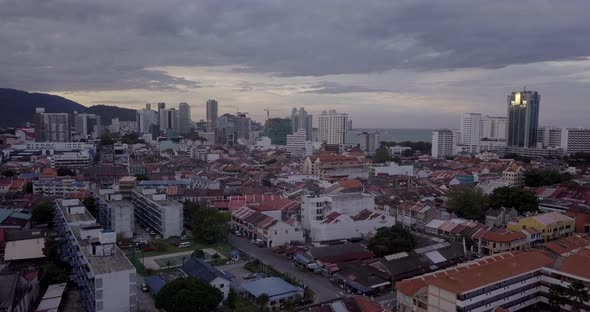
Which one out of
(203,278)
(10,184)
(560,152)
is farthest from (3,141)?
(560,152)

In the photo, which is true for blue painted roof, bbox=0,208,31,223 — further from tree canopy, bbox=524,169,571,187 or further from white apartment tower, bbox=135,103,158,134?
white apartment tower, bbox=135,103,158,134

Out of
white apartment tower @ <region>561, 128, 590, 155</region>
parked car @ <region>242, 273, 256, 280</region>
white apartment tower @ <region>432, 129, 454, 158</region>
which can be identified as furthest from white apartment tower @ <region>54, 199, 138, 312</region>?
white apartment tower @ <region>561, 128, 590, 155</region>

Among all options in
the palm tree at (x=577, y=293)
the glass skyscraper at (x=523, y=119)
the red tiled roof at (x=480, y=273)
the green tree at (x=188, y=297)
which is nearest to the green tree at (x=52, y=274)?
the green tree at (x=188, y=297)

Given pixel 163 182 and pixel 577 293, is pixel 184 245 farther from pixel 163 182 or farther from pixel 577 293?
pixel 577 293

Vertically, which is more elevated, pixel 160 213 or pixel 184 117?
pixel 184 117

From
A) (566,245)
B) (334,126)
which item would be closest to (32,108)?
(334,126)
